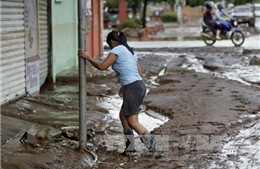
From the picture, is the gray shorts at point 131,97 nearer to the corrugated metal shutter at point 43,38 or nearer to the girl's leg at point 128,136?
the girl's leg at point 128,136

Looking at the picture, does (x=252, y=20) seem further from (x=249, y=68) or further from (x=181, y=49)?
(x=249, y=68)

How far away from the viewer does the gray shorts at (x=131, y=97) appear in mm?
7598

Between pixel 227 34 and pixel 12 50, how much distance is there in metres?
16.8

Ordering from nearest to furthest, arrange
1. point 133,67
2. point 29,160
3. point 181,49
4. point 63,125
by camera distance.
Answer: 1. point 29,160
2. point 133,67
3. point 63,125
4. point 181,49

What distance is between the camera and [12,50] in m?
10.5

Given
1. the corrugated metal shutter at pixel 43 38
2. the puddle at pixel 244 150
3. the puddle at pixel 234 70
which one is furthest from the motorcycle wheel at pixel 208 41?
the puddle at pixel 244 150

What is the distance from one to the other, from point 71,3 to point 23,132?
28.9ft

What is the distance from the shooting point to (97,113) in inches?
414

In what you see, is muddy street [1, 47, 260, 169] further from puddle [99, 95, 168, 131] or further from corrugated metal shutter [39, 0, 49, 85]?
corrugated metal shutter [39, 0, 49, 85]

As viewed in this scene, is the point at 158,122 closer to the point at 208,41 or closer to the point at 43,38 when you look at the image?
the point at 43,38

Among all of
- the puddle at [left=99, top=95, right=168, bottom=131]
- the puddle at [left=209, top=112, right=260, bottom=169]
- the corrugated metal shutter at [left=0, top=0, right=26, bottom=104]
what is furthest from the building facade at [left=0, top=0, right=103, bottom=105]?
the puddle at [left=209, top=112, right=260, bottom=169]

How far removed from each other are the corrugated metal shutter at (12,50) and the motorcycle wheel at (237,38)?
50.8ft

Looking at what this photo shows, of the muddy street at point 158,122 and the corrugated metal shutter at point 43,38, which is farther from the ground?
the corrugated metal shutter at point 43,38

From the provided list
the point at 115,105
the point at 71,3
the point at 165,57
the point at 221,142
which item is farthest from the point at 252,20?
the point at 221,142
